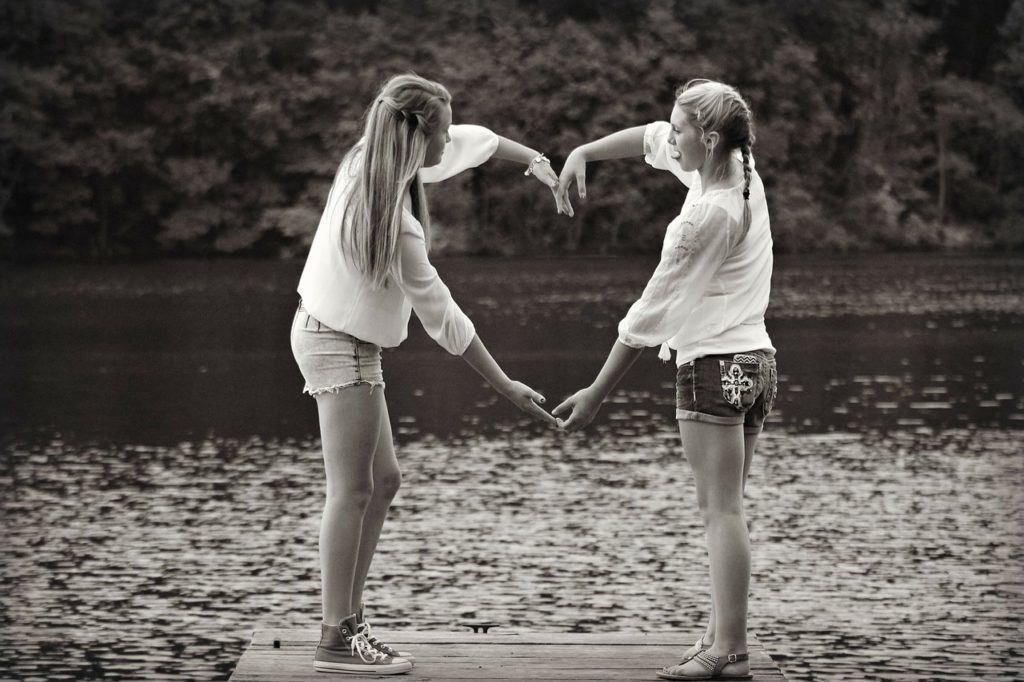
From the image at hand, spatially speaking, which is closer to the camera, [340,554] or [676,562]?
[340,554]

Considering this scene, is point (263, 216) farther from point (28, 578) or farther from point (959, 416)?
point (28, 578)

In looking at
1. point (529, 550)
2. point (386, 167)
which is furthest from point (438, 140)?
point (529, 550)

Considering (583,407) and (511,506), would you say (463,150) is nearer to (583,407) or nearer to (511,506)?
(583,407)

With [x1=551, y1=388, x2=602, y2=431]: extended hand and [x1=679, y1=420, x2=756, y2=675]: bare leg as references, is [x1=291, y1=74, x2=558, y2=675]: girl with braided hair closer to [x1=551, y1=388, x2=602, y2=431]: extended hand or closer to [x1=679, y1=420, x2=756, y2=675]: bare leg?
[x1=551, y1=388, x2=602, y2=431]: extended hand

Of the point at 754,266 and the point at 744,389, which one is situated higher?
the point at 754,266

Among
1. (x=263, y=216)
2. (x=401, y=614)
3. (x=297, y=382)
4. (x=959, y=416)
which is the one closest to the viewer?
(x=401, y=614)

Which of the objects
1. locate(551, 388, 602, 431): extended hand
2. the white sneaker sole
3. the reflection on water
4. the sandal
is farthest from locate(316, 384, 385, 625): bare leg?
the reflection on water

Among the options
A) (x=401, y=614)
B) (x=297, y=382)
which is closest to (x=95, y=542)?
(x=401, y=614)

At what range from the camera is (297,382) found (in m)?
21.8

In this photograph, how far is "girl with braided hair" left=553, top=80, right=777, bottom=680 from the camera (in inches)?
169

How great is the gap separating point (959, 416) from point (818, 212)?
131 feet

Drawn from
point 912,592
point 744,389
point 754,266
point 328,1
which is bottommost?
point 912,592

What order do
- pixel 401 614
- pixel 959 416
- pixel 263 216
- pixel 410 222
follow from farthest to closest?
pixel 263 216
pixel 959 416
pixel 401 614
pixel 410 222

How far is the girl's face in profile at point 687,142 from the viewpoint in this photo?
14.1 feet
